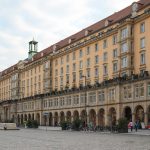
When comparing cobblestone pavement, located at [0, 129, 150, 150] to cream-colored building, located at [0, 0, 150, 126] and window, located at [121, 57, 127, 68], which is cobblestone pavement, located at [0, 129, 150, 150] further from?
window, located at [121, 57, 127, 68]

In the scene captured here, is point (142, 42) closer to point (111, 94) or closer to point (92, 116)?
point (111, 94)

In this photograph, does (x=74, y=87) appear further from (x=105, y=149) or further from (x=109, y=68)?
(x=105, y=149)

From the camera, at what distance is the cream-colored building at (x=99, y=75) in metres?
66.9

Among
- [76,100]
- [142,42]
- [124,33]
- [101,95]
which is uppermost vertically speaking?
[124,33]

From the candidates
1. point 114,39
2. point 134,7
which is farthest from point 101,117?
point 134,7

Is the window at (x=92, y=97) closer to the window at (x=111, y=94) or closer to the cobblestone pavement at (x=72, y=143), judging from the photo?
the window at (x=111, y=94)

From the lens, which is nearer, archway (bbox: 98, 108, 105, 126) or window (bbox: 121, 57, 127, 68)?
window (bbox: 121, 57, 127, 68)

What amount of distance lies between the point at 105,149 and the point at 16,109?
105622mm

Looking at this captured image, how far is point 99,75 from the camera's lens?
82.1 metres

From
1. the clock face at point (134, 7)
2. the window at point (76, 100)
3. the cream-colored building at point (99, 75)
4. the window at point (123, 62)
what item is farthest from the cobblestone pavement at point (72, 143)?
the window at point (76, 100)

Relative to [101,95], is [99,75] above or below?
above

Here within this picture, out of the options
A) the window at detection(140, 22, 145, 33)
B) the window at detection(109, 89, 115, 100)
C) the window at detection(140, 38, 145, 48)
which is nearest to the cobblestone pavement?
the window at detection(109, 89, 115, 100)

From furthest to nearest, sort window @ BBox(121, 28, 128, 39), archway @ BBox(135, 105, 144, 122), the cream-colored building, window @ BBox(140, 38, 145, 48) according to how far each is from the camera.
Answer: window @ BBox(121, 28, 128, 39) < window @ BBox(140, 38, 145, 48) < the cream-colored building < archway @ BBox(135, 105, 144, 122)

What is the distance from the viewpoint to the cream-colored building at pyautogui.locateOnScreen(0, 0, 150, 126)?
6694cm
